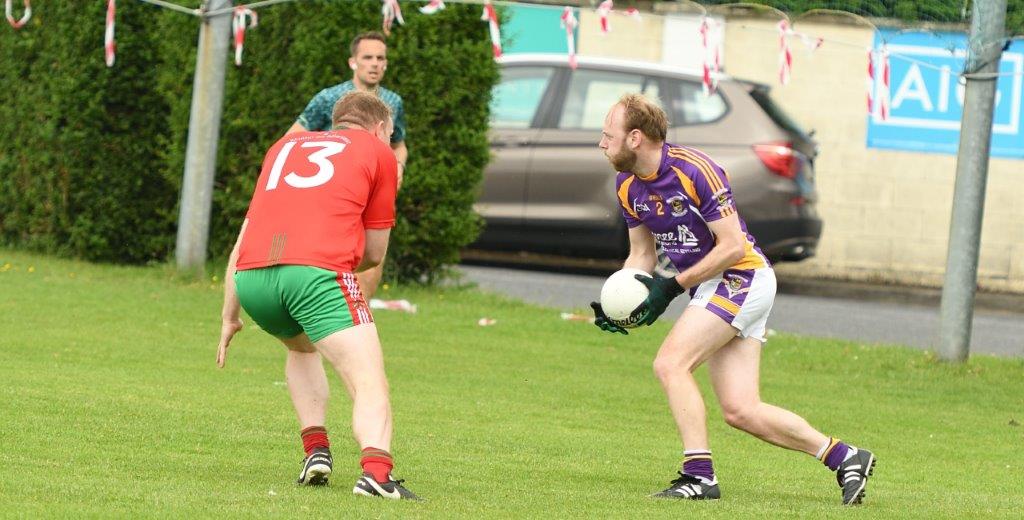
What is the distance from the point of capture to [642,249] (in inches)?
289

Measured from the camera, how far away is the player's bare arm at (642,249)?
7277mm

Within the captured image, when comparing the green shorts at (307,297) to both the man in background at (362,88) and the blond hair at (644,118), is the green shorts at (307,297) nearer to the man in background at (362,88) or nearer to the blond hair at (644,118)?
the blond hair at (644,118)

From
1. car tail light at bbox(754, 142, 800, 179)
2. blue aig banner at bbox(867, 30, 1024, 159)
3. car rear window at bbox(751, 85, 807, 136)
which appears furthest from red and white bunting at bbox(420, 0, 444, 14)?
blue aig banner at bbox(867, 30, 1024, 159)

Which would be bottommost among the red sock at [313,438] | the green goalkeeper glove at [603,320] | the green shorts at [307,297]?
the red sock at [313,438]

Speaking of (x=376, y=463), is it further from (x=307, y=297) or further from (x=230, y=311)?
(x=230, y=311)

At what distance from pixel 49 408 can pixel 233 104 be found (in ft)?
23.2

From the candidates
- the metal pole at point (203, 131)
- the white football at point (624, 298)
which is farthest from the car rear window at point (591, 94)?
the white football at point (624, 298)

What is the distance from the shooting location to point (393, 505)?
245 inches

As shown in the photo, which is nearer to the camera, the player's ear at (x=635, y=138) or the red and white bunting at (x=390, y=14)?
the player's ear at (x=635, y=138)

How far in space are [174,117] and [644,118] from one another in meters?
9.03

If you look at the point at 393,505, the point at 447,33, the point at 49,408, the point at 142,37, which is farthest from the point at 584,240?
the point at 393,505

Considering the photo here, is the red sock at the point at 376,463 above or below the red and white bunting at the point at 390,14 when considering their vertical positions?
below

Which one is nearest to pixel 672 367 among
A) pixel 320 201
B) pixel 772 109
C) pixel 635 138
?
pixel 635 138

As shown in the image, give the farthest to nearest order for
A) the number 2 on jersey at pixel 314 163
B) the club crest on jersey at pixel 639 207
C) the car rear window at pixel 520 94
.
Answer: the car rear window at pixel 520 94
the club crest on jersey at pixel 639 207
the number 2 on jersey at pixel 314 163
